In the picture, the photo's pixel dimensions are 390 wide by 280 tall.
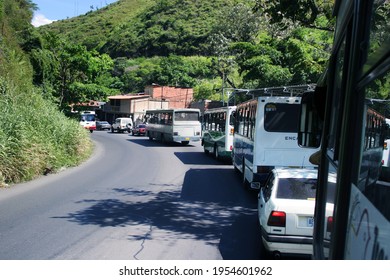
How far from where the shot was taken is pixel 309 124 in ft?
13.5

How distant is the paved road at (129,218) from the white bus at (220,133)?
376 centimetres

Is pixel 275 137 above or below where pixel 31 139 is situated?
above

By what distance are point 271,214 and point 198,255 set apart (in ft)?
4.23

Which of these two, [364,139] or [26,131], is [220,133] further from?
[364,139]

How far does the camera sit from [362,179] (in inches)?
75.9

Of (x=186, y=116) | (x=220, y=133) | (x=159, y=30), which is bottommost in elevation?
(x=220, y=133)

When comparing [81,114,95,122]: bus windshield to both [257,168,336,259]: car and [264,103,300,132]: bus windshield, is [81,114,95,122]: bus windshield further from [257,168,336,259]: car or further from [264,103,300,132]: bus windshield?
[257,168,336,259]: car

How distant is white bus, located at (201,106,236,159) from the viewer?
19.6m

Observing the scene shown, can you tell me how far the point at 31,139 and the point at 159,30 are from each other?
91.5 metres

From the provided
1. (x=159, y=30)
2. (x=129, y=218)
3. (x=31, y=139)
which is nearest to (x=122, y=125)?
(x=31, y=139)

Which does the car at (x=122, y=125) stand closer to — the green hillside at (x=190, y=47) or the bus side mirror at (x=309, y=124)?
the green hillside at (x=190, y=47)

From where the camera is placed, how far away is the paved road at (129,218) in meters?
6.73

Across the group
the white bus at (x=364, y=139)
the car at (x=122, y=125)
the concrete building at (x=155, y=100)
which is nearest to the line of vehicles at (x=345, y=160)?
the white bus at (x=364, y=139)

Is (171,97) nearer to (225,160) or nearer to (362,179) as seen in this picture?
(225,160)
